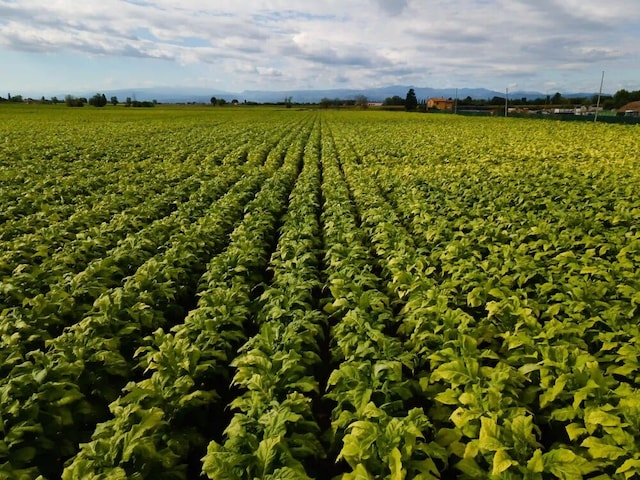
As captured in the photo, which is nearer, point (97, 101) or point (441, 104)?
point (97, 101)

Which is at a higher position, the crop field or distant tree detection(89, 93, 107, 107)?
distant tree detection(89, 93, 107, 107)

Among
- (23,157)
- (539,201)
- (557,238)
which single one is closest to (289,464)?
(557,238)

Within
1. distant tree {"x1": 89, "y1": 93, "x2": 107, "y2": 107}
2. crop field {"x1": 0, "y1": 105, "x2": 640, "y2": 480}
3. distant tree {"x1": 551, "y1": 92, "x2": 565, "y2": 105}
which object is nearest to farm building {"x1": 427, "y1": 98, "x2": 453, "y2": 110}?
distant tree {"x1": 551, "y1": 92, "x2": 565, "y2": 105}

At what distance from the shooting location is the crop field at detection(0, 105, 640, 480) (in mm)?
3363

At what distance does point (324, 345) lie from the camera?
6434 mm

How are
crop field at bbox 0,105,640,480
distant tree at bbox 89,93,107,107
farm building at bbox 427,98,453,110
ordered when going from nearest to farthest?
1. crop field at bbox 0,105,640,480
2. distant tree at bbox 89,93,107,107
3. farm building at bbox 427,98,453,110

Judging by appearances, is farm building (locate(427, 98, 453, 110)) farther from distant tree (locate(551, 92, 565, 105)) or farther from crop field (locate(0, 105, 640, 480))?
crop field (locate(0, 105, 640, 480))

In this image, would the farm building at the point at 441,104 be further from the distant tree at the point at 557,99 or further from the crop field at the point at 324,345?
the crop field at the point at 324,345

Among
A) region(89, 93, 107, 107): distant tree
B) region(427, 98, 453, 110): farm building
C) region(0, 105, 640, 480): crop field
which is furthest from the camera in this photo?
region(427, 98, 453, 110): farm building

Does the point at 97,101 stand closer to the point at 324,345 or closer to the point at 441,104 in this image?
the point at 441,104

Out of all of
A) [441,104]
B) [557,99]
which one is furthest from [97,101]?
[557,99]

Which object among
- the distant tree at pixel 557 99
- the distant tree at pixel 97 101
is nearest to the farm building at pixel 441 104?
the distant tree at pixel 557 99

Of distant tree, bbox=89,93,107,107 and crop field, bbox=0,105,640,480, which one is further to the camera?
distant tree, bbox=89,93,107,107

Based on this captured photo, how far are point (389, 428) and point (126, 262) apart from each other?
5.75 metres
